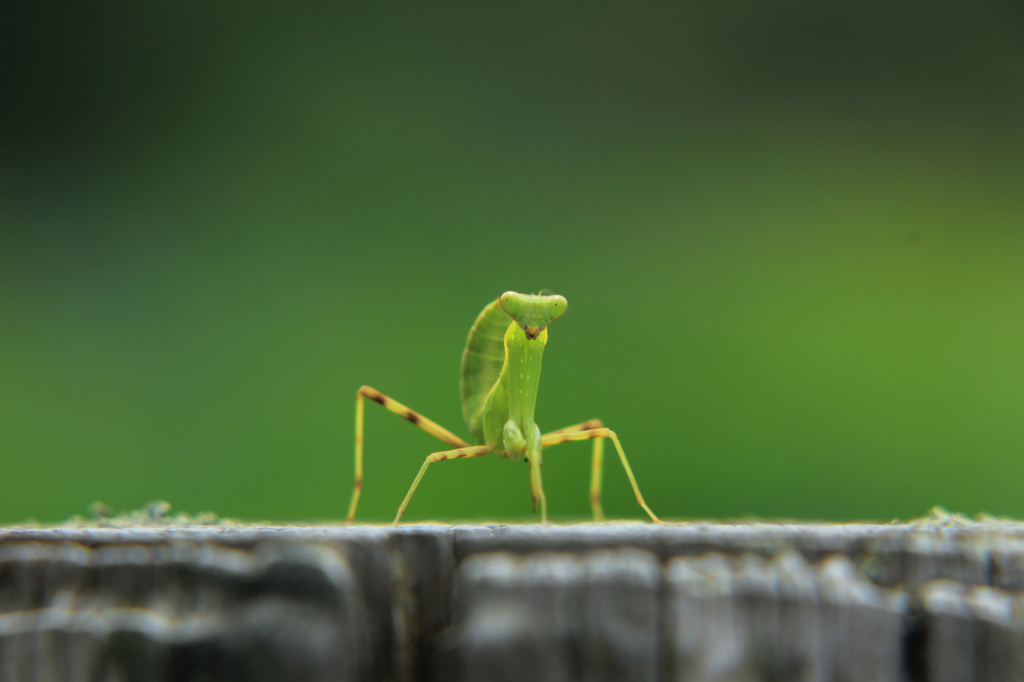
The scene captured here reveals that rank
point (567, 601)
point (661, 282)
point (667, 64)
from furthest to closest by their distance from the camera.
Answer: point (667, 64)
point (661, 282)
point (567, 601)

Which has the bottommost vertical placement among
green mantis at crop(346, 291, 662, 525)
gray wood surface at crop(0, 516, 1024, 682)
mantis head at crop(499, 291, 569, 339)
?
gray wood surface at crop(0, 516, 1024, 682)

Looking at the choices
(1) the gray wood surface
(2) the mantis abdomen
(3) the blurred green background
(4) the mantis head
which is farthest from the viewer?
(3) the blurred green background

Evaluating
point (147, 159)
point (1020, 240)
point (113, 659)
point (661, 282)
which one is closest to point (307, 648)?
point (113, 659)

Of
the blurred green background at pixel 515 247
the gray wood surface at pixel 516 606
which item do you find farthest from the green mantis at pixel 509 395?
the blurred green background at pixel 515 247

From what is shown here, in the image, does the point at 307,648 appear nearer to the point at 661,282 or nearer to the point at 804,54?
the point at 661,282

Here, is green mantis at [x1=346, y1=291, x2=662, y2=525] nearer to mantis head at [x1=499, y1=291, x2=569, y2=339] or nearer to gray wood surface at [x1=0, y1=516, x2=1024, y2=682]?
mantis head at [x1=499, y1=291, x2=569, y2=339]

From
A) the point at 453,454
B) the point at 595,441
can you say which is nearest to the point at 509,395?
the point at 453,454

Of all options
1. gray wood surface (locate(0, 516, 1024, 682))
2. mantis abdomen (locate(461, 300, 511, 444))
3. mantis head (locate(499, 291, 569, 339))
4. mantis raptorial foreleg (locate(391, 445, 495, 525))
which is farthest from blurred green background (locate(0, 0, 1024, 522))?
gray wood surface (locate(0, 516, 1024, 682))

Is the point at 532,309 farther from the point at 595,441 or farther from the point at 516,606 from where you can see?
the point at 516,606

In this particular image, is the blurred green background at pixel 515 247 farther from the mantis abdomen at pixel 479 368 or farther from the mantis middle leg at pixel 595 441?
the mantis abdomen at pixel 479 368
